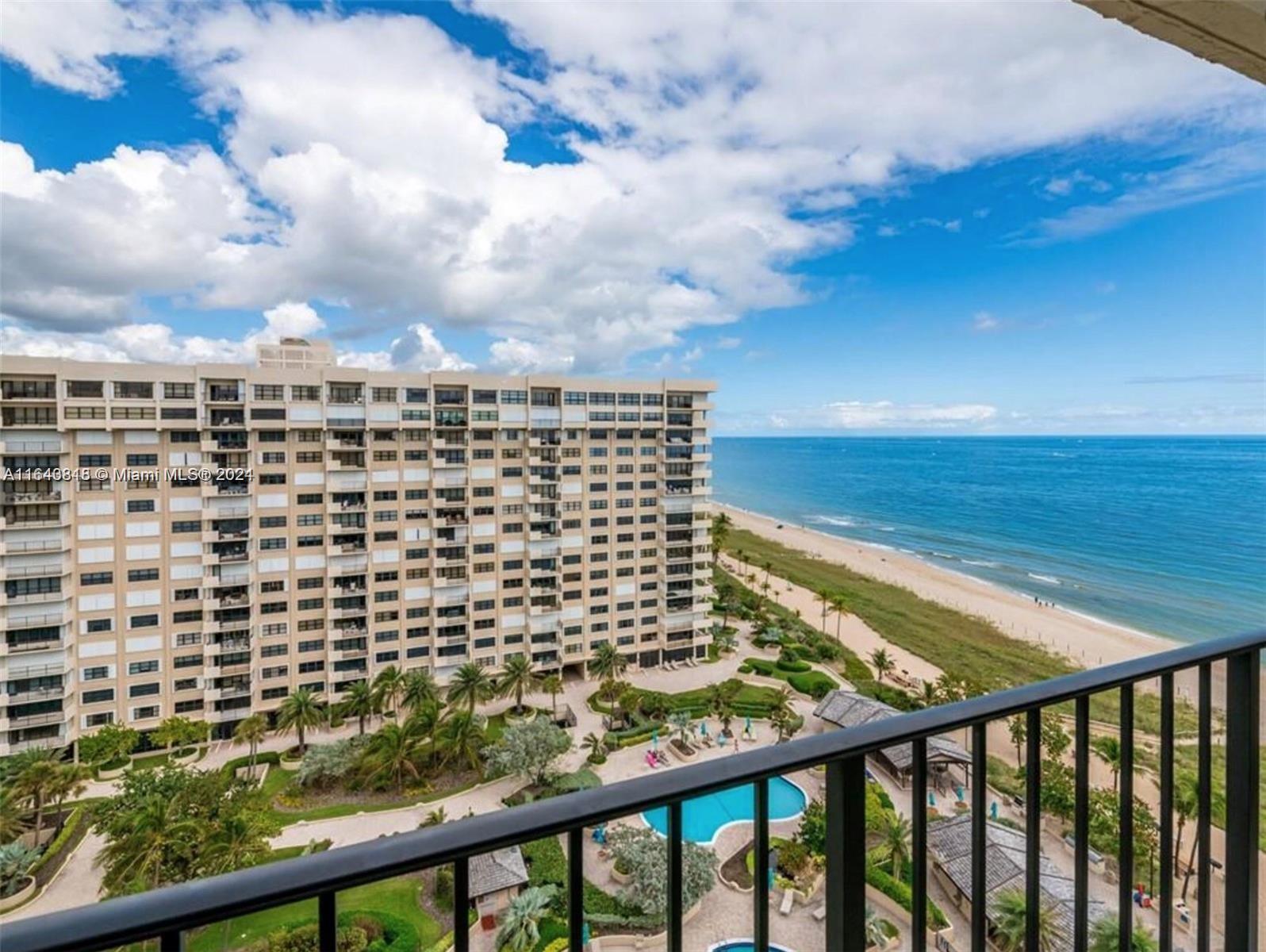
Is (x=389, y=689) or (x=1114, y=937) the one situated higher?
(x=1114, y=937)

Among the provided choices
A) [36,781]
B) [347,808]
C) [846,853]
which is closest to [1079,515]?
[347,808]

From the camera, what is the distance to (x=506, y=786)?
948 cm

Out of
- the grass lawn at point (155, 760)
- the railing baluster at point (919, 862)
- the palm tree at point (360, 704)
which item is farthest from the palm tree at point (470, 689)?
the railing baluster at point (919, 862)

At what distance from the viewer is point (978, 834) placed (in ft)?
2.69

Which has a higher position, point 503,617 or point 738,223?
point 738,223

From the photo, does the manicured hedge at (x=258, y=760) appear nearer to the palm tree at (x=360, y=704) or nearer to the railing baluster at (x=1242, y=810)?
the palm tree at (x=360, y=704)

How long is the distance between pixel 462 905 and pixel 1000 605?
20.5 meters

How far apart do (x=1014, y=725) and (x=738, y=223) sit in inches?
956

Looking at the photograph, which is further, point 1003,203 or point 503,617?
point 1003,203

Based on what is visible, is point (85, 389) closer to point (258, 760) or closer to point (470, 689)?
point (258, 760)

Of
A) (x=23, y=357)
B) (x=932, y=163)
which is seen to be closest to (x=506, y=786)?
(x=23, y=357)

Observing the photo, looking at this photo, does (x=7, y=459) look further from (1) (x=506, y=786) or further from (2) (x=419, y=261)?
(2) (x=419, y=261)

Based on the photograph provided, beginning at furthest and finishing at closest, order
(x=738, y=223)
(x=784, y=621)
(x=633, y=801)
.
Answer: (x=738, y=223)
(x=784, y=621)
(x=633, y=801)

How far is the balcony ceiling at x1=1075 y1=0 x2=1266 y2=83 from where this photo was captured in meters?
0.93
